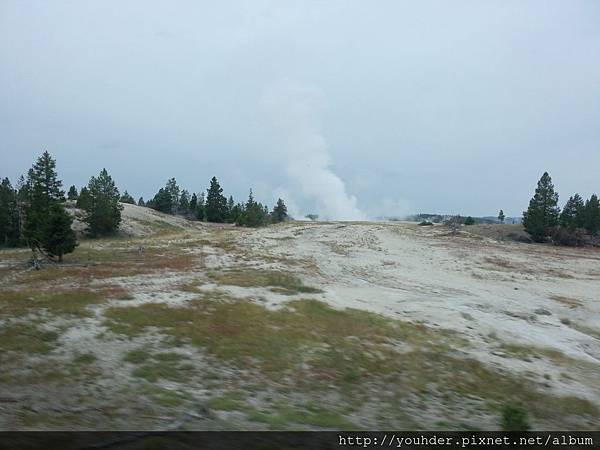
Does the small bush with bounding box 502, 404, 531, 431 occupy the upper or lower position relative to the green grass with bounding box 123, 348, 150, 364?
upper

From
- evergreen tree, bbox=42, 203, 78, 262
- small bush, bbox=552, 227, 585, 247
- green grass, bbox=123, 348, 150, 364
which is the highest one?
small bush, bbox=552, 227, 585, 247

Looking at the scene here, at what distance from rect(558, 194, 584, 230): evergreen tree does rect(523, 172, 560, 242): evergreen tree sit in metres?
3.40

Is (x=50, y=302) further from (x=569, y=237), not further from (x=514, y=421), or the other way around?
(x=569, y=237)

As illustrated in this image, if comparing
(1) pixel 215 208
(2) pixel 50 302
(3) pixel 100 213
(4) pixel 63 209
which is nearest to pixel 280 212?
(1) pixel 215 208

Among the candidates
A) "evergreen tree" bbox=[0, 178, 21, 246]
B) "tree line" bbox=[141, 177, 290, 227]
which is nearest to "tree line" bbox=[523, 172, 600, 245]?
"tree line" bbox=[141, 177, 290, 227]

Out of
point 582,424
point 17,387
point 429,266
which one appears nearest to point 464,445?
point 582,424

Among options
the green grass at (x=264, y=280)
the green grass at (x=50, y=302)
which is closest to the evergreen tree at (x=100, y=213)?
the green grass at (x=264, y=280)

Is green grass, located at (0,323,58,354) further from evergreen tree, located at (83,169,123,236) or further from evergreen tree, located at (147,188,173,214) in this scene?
evergreen tree, located at (147,188,173,214)

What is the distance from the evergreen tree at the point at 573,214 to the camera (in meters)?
81.8

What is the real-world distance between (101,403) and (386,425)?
583 centimetres

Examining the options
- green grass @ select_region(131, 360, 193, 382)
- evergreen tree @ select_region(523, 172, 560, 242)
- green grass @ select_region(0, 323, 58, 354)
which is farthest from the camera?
evergreen tree @ select_region(523, 172, 560, 242)

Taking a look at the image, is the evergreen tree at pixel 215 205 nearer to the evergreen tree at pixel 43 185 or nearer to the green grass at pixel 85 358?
the evergreen tree at pixel 43 185

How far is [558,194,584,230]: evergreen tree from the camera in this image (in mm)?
81806

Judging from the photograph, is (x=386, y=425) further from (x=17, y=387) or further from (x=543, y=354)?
(x=543, y=354)
